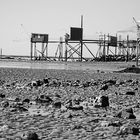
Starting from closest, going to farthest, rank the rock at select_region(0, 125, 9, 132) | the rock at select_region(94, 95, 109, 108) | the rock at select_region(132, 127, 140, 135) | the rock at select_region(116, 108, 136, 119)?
the rock at select_region(132, 127, 140, 135), the rock at select_region(0, 125, 9, 132), the rock at select_region(116, 108, 136, 119), the rock at select_region(94, 95, 109, 108)

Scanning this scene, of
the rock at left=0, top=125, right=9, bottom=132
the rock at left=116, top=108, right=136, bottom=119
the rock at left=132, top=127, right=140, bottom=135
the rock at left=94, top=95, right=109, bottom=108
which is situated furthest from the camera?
the rock at left=94, top=95, right=109, bottom=108

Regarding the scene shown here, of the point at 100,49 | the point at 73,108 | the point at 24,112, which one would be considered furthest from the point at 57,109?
the point at 100,49

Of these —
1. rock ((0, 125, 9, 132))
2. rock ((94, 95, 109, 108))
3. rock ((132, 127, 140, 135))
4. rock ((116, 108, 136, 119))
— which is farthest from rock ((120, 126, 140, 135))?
rock ((94, 95, 109, 108))

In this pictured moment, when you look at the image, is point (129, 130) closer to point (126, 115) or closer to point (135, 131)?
point (135, 131)

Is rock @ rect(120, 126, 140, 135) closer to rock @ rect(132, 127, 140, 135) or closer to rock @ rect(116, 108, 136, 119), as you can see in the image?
rock @ rect(132, 127, 140, 135)

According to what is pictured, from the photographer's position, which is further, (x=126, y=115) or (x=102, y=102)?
(x=102, y=102)

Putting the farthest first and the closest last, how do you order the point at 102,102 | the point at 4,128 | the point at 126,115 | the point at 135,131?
the point at 102,102
the point at 126,115
the point at 4,128
the point at 135,131

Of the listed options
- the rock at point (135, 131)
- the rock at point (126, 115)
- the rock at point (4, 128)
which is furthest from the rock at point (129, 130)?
the rock at point (4, 128)

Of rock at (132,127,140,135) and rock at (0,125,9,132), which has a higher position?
rock at (132,127,140,135)

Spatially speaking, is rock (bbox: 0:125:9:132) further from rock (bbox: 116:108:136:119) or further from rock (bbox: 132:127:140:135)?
rock (bbox: 116:108:136:119)

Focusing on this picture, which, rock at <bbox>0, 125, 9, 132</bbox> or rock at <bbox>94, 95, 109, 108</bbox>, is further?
rock at <bbox>94, 95, 109, 108</bbox>

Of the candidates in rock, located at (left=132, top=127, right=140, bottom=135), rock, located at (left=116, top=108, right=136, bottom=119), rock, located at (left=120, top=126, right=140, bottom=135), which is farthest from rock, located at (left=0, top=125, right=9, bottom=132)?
rock, located at (left=116, top=108, right=136, bottom=119)

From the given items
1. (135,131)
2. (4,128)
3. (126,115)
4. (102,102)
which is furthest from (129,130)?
(102,102)

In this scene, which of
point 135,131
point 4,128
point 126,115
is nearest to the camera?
point 135,131
